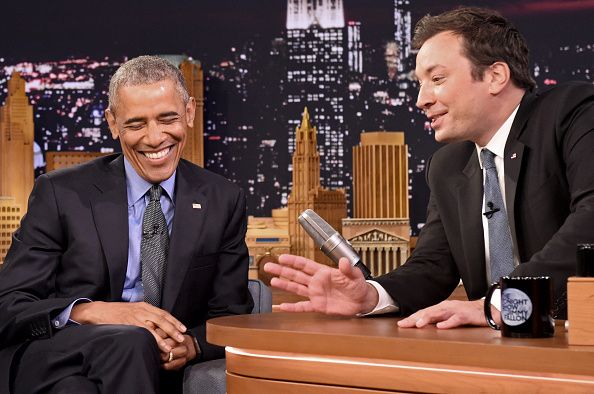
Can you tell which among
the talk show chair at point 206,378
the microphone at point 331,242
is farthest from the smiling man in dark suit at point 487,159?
the talk show chair at point 206,378

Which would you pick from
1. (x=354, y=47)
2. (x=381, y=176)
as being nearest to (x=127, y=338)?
(x=381, y=176)

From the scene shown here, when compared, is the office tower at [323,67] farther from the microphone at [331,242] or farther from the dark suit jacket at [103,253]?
the microphone at [331,242]

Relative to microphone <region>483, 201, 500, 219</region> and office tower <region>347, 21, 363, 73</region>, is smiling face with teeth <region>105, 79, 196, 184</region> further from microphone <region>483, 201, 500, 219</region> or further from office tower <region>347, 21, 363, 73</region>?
office tower <region>347, 21, 363, 73</region>

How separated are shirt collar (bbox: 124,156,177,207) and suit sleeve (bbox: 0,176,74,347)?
0.68 feet

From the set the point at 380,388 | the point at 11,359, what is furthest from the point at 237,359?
the point at 11,359

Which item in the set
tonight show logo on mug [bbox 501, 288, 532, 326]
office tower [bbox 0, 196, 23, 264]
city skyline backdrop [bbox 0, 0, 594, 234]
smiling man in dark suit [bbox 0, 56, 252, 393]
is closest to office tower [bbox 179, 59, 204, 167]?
city skyline backdrop [bbox 0, 0, 594, 234]

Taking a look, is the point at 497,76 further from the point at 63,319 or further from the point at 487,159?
the point at 63,319

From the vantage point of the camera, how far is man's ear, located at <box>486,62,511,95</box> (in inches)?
90.0

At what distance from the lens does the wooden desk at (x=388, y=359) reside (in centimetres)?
127

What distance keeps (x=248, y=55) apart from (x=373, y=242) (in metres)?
1.35

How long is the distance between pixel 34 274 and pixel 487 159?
1.19m

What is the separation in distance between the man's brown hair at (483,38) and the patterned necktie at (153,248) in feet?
2.71

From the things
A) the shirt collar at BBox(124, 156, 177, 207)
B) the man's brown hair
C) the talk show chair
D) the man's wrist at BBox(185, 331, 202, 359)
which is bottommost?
the talk show chair

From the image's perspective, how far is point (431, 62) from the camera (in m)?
2.27
